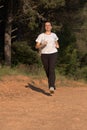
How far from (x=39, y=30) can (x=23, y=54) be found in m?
1.52

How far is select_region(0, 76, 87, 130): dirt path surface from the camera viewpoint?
7.54 metres

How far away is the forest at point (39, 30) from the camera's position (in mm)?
20319

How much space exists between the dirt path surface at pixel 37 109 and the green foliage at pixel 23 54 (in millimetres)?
8973

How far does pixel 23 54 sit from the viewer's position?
22.5 meters

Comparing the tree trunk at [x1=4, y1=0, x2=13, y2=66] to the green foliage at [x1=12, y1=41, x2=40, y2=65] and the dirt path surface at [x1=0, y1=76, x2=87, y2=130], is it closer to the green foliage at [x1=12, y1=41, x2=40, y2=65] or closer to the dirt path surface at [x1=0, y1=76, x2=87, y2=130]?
the green foliage at [x1=12, y1=41, x2=40, y2=65]

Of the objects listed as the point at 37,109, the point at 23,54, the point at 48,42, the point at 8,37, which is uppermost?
the point at 48,42

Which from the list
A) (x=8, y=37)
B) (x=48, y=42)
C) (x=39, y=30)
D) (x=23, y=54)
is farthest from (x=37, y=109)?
(x=39, y=30)

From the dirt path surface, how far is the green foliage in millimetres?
8973

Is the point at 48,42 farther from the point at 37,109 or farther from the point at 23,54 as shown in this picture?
the point at 23,54

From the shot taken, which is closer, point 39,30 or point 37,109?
point 37,109

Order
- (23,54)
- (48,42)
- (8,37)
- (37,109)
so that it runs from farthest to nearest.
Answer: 1. (23,54)
2. (8,37)
3. (48,42)
4. (37,109)

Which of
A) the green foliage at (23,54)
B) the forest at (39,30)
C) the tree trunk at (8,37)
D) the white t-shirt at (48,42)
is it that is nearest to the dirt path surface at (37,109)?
the white t-shirt at (48,42)

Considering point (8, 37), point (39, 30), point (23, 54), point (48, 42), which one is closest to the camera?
point (48, 42)

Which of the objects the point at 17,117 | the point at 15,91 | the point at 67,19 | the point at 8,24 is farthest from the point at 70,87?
the point at 67,19
